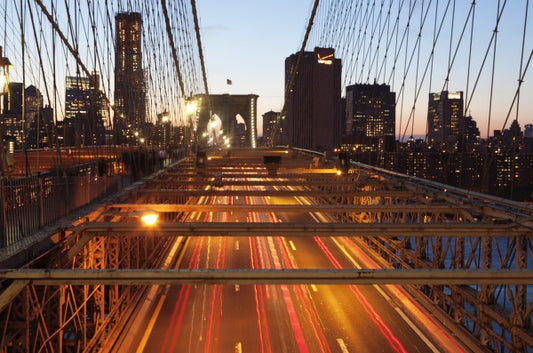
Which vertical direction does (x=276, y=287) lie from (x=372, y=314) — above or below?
below

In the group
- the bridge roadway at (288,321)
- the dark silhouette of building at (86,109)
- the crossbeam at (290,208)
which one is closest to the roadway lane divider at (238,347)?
the bridge roadway at (288,321)

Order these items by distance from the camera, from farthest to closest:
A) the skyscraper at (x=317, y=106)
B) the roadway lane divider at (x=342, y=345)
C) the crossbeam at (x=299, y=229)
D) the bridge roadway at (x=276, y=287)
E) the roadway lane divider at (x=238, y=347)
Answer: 1. the skyscraper at (x=317, y=106)
2. the roadway lane divider at (x=342, y=345)
3. the roadway lane divider at (x=238, y=347)
4. the crossbeam at (x=299, y=229)
5. the bridge roadway at (x=276, y=287)

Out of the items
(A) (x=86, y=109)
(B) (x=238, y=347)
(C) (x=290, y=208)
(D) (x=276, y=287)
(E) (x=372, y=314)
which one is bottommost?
(D) (x=276, y=287)

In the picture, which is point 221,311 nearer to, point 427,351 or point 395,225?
point 427,351

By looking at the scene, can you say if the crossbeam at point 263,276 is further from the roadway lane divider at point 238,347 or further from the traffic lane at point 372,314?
the traffic lane at point 372,314

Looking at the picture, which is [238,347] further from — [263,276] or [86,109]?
[86,109]

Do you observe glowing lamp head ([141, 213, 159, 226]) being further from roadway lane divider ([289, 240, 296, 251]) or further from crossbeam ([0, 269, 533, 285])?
roadway lane divider ([289, 240, 296, 251])

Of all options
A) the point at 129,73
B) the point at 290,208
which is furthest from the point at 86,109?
the point at 290,208
